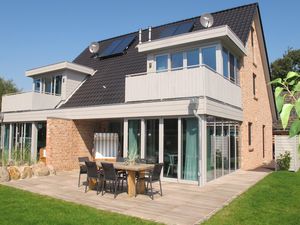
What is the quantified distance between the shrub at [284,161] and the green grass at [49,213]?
1230 centimetres

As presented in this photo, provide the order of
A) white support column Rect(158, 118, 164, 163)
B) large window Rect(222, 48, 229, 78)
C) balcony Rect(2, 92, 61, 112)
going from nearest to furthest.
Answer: white support column Rect(158, 118, 164, 163) → large window Rect(222, 48, 229, 78) → balcony Rect(2, 92, 61, 112)

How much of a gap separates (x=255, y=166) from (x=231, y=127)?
5.16 meters

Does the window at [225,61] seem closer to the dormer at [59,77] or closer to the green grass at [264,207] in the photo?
the green grass at [264,207]

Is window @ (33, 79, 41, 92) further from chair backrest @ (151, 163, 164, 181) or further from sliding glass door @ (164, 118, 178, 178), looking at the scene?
chair backrest @ (151, 163, 164, 181)

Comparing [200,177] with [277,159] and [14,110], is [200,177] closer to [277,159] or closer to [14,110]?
[277,159]

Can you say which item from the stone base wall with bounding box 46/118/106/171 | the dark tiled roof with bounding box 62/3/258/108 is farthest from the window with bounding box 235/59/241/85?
the stone base wall with bounding box 46/118/106/171

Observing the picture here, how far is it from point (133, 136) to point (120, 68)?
248 inches

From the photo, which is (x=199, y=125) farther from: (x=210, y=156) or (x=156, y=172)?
(x=156, y=172)

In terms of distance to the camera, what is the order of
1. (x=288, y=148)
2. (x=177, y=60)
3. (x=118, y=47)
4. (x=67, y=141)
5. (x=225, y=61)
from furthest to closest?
(x=118, y=47) → (x=288, y=148) → (x=67, y=141) → (x=177, y=60) → (x=225, y=61)

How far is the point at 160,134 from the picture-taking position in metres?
13.1

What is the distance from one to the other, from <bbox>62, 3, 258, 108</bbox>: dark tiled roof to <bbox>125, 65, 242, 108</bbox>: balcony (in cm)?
181

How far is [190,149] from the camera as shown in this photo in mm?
12328

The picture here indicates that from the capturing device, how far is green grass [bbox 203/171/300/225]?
738 centimetres

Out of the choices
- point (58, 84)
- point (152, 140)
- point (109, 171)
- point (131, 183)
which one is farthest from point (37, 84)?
point (131, 183)
